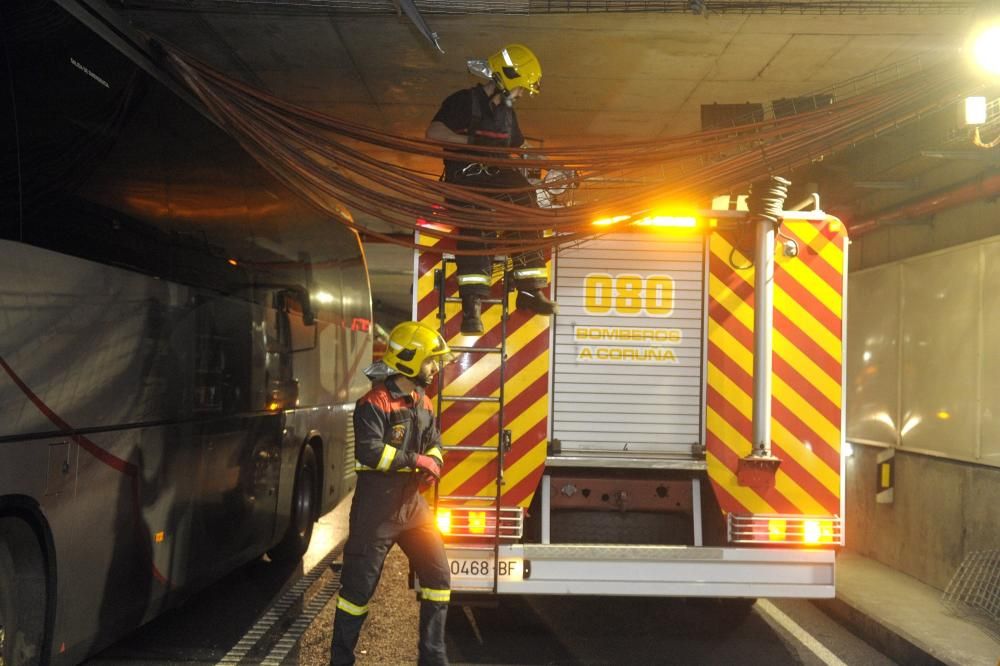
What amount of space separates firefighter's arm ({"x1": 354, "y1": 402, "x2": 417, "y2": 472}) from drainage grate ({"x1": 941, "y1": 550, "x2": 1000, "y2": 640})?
182 inches

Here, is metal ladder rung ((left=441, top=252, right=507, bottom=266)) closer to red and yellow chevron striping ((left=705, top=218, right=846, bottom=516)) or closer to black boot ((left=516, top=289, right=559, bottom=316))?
black boot ((left=516, top=289, right=559, bottom=316))

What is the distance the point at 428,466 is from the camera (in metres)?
5.45

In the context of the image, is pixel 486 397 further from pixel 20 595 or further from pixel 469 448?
pixel 20 595

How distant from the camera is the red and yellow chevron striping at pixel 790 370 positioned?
6.31 m

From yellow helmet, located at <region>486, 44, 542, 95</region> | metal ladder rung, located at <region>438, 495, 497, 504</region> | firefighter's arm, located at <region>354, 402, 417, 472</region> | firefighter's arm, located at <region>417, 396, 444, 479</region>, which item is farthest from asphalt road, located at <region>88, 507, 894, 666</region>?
yellow helmet, located at <region>486, 44, 542, 95</region>

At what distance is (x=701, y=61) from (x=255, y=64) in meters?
3.71

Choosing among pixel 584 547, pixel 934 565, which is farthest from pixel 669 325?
pixel 934 565

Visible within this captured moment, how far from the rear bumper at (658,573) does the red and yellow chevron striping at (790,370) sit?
1.27ft

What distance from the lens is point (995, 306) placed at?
7816mm

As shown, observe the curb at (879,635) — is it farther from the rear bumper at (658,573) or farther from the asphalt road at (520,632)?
the rear bumper at (658,573)

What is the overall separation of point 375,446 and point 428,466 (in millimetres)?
318

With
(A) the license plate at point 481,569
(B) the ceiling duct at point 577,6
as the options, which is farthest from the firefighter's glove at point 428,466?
(B) the ceiling duct at point 577,6

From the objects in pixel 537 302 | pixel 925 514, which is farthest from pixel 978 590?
pixel 537 302

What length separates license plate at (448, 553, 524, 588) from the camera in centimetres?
593
